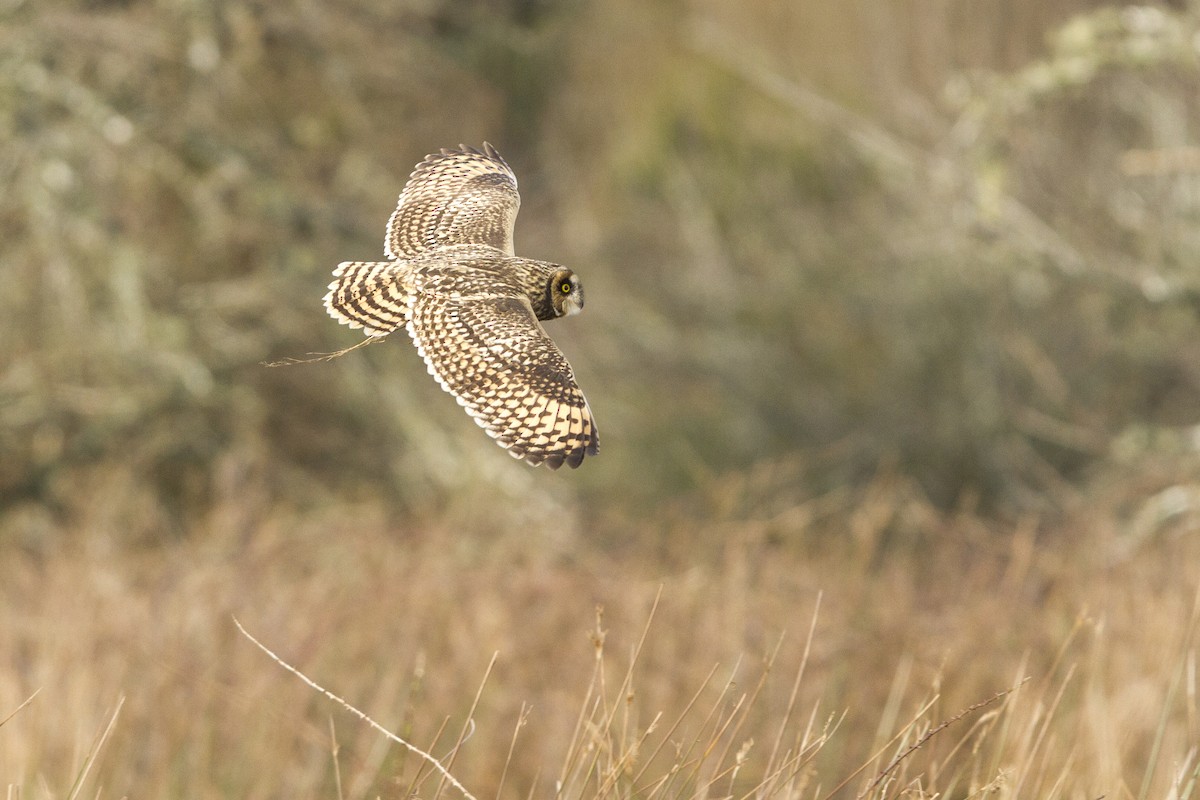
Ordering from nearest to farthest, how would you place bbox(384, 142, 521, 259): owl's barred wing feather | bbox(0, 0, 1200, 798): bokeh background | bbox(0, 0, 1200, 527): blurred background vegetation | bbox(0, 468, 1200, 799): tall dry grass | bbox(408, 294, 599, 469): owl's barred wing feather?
bbox(408, 294, 599, 469): owl's barred wing feather
bbox(384, 142, 521, 259): owl's barred wing feather
bbox(0, 468, 1200, 799): tall dry grass
bbox(0, 0, 1200, 798): bokeh background
bbox(0, 0, 1200, 527): blurred background vegetation

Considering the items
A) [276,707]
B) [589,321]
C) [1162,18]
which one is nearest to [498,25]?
[589,321]

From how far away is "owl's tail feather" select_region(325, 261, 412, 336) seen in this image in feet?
5.75

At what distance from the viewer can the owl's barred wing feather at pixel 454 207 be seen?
2.00 m

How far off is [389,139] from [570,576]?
14.6 feet

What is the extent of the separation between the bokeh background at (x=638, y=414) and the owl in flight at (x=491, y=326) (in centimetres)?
45

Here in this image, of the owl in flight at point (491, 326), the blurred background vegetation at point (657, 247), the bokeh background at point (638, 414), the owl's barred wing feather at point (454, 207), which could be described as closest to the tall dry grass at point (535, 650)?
the bokeh background at point (638, 414)

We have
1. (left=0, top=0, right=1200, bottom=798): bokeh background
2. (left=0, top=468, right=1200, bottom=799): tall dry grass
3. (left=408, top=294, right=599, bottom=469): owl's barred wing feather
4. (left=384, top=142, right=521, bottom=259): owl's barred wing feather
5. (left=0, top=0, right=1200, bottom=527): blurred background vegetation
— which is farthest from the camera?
(left=0, top=0, right=1200, bottom=527): blurred background vegetation

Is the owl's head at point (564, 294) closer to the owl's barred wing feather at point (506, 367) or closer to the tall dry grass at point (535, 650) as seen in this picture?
the owl's barred wing feather at point (506, 367)

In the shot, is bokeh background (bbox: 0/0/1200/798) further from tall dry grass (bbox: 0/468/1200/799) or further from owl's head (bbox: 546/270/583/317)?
owl's head (bbox: 546/270/583/317)

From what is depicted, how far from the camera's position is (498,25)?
927cm

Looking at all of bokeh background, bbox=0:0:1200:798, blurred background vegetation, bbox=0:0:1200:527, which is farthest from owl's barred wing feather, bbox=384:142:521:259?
blurred background vegetation, bbox=0:0:1200:527

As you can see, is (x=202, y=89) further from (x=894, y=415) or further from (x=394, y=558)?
(x=894, y=415)

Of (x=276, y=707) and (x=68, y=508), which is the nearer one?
(x=276, y=707)

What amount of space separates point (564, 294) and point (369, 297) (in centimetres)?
23
